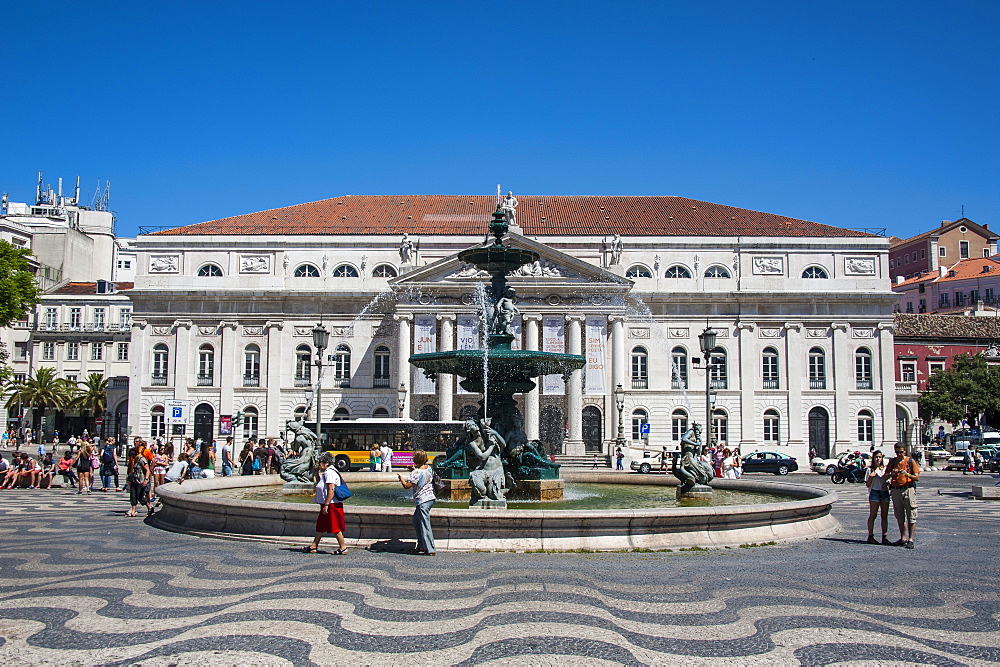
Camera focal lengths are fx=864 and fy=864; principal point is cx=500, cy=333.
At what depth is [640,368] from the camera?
1991 inches

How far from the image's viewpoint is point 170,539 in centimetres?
1248

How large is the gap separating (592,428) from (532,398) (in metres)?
4.08

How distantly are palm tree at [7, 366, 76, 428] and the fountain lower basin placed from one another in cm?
5529

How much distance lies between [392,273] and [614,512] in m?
41.1

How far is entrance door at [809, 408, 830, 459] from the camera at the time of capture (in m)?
49.8

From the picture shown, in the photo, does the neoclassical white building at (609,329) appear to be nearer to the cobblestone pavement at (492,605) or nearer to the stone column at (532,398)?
the stone column at (532,398)

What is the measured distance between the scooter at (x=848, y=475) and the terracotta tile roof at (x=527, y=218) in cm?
2267

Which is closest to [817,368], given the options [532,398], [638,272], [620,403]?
[638,272]

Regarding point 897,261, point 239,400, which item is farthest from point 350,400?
point 897,261

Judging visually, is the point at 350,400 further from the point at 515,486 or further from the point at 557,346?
the point at 515,486

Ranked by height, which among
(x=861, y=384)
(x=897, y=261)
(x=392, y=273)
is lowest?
(x=861, y=384)

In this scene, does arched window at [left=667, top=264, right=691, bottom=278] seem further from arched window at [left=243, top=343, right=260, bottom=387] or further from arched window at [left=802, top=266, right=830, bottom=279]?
arched window at [left=243, top=343, right=260, bottom=387]

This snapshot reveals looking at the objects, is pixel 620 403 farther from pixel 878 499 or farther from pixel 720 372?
pixel 878 499

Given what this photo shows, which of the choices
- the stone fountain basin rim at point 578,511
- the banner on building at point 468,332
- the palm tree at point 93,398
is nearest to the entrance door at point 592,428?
the banner on building at point 468,332
